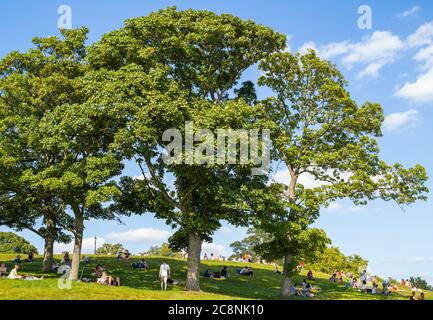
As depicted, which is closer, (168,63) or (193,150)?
(193,150)

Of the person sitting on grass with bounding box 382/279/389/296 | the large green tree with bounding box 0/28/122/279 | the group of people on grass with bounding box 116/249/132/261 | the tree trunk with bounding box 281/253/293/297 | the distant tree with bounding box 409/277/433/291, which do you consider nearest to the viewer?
the large green tree with bounding box 0/28/122/279

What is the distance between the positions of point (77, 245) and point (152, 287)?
626 cm

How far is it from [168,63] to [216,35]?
14.6 feet

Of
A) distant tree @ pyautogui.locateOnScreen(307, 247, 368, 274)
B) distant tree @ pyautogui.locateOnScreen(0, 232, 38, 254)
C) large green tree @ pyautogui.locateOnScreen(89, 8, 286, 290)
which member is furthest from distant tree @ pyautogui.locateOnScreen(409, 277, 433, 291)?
distant tree @ pyautogui.locateOnScreen(0, 232, 38, 254)

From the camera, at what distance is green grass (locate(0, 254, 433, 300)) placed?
27.4m

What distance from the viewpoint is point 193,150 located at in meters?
33.1

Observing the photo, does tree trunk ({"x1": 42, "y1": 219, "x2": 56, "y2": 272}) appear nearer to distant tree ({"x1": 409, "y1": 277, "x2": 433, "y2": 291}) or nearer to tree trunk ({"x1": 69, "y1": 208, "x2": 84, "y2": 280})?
tree trunk ({"x1": 69, "y1": 208, "x2": 84, "y2": 280})

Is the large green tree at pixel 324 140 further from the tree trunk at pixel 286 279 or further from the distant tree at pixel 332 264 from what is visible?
the distant tree at pixel 332 264

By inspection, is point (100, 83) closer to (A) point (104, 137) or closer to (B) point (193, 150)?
(A) point (104, 137)

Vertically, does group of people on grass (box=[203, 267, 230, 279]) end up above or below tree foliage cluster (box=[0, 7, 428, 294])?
below

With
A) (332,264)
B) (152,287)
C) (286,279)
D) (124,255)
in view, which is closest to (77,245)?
(152,287)

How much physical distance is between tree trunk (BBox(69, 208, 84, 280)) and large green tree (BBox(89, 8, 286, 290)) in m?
3.98
